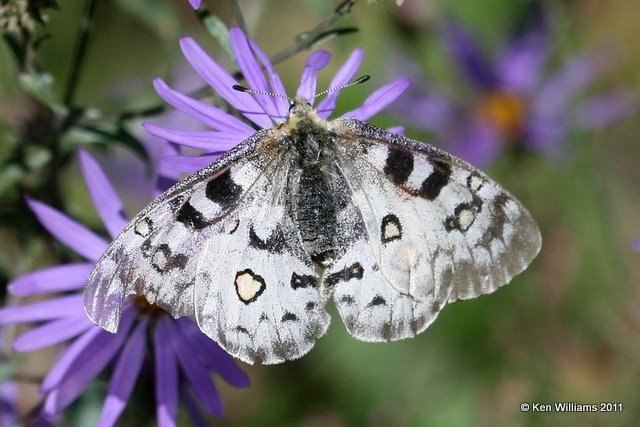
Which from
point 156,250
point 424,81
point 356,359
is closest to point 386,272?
point 156,250

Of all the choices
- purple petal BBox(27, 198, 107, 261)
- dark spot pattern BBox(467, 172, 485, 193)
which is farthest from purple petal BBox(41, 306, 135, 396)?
dark spot pattern BBox(467, 172, 485, 193)

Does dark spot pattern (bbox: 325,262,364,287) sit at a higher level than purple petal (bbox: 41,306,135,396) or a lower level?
higher

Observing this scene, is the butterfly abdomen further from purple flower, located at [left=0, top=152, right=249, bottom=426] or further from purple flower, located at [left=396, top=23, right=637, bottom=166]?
purple flower, located at [left=396, top=23, right=637, bottom=166]

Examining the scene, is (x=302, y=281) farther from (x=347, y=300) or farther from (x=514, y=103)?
(x=514, y=103)

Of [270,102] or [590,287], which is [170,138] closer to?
[270,102]

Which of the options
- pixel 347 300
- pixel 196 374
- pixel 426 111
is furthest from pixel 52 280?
pixel 426 111

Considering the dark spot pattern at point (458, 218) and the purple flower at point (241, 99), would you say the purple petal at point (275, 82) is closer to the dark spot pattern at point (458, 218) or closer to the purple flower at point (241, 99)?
the purple flower at point (241, 99)
